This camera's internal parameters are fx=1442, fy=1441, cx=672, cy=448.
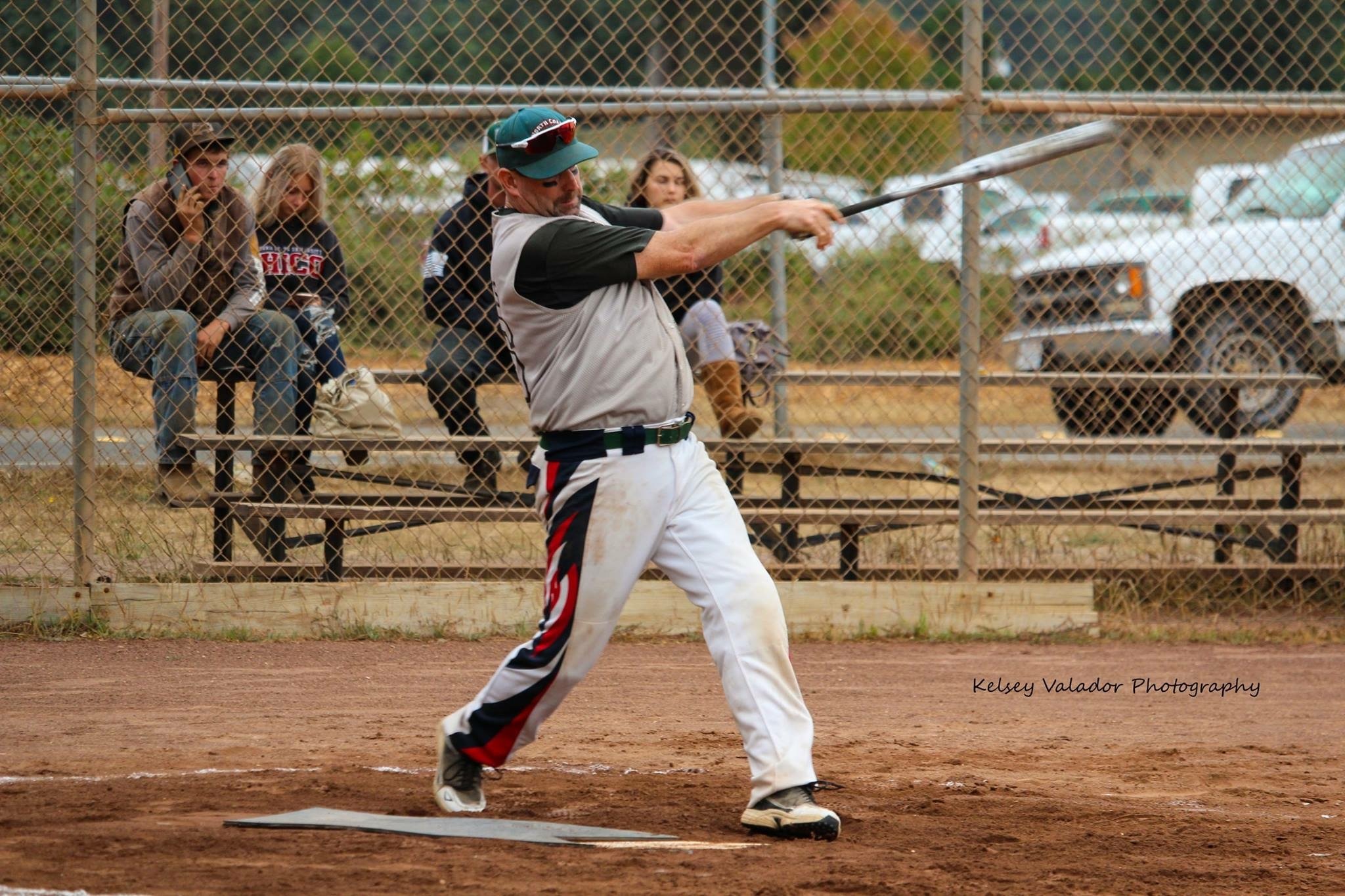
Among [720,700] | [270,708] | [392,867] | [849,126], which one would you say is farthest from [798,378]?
[849,126]

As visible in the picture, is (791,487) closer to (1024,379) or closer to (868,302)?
(1024,379)

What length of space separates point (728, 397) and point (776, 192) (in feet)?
3.41

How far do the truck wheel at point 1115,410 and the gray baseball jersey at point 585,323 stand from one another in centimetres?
422

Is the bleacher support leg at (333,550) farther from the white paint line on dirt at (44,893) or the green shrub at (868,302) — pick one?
the green shrub at (868,302)

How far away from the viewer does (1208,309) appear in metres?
8.50

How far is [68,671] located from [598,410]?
3274mm

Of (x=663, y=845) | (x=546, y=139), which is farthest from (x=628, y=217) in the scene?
(x=663, y=845)

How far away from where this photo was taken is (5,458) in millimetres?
6684

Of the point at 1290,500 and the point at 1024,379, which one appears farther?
the point at 1290,500

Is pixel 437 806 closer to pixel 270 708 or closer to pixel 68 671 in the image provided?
pixel 270 708

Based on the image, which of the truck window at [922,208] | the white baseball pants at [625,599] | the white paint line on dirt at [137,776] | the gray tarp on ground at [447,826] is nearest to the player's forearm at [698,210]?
the white baseball pants at [625,599]

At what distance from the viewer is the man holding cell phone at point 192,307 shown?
258 inches

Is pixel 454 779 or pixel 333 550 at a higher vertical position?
pixel 333 550

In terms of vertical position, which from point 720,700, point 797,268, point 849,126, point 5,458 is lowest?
point 720,700
